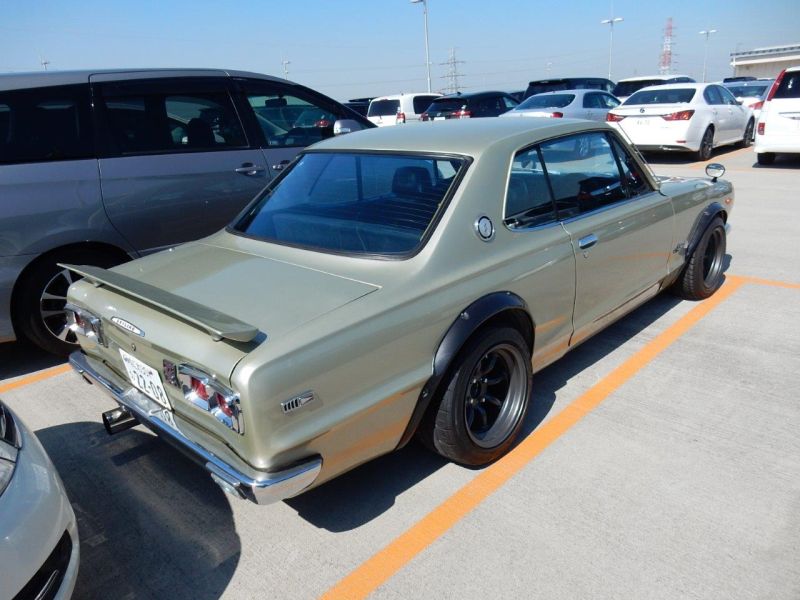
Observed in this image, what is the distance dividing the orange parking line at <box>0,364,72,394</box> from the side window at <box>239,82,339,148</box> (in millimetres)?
2413

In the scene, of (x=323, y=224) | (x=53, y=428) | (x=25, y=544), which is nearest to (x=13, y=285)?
(x=53, y=428)

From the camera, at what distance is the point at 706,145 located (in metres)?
12.3

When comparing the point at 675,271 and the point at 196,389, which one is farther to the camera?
the point at 675,271

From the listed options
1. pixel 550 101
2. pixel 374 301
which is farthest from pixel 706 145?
pixel 374 301

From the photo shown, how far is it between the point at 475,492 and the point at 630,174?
93.2 inches

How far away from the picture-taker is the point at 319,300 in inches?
94.0

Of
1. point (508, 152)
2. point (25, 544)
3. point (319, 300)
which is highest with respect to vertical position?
point (508, 152)

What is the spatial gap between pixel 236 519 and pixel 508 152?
83.1 inches

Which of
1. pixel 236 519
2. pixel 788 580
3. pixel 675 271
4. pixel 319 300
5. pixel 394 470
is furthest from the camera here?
pixel 675 271

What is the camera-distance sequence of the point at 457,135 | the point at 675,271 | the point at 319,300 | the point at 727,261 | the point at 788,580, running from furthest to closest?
the point at 727,261 < the point at 675,271 < the point at 457,135 < the point at 319,300 < the point at 788,580

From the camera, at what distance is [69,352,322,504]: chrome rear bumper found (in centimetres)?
207

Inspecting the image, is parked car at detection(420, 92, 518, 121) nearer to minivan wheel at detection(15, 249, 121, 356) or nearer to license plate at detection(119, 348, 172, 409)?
minivan wheel at detection(15, 249, 121, 356)

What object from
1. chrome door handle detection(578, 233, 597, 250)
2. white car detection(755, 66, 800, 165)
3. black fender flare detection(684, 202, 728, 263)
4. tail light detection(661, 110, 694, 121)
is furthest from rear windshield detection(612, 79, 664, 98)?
chrome door handle detection(578, 233, 597, 250)

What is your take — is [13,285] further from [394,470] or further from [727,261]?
[727,261]
